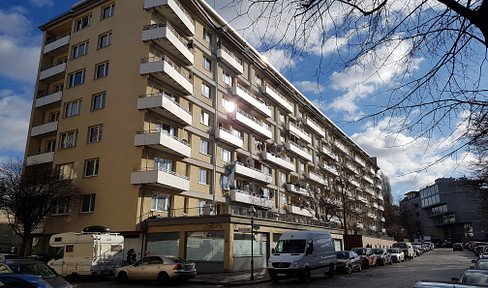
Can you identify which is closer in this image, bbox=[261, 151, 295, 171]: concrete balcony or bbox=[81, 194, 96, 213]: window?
bbox=[81, 194, 96, 213]: window

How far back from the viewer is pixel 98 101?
29.8 m

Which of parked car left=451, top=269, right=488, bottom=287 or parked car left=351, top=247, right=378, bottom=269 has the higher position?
parked car left=451, top=269, right=488, bottom=287

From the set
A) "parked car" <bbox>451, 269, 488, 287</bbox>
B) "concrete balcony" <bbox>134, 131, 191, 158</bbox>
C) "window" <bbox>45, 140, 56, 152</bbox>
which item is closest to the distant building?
"concrete balcony" <bbox>134, 131, 191, 158</bbox>

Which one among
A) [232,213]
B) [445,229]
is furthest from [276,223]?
[445,229]

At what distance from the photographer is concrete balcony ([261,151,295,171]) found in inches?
1530

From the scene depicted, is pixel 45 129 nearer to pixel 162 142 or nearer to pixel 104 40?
pixel 104 40

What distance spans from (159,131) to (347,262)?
15573 mm

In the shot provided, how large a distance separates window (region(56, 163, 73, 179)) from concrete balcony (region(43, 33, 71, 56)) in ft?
38.3

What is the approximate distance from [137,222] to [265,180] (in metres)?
15.8

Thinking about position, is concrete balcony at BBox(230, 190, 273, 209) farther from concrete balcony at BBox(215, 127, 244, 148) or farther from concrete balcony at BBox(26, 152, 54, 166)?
concrete balcony at BBox(26, 152, 54, 166)

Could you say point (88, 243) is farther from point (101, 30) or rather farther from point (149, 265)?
point (101, 30)

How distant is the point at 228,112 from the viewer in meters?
35.1

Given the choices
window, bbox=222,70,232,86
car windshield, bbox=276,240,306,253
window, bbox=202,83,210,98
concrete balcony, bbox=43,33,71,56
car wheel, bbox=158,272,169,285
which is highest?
concrete balcony, bbox=43,33,71,56

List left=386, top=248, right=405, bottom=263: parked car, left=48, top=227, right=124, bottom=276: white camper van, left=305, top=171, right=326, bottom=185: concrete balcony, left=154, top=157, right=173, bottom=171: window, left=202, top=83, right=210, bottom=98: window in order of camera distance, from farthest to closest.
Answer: left=305, top=171, right=326, bottom=185: concrete balcony
left=386, top=248, right=405, bottom=263: parked car
left=202, top=83, right=210, bottom=98: window
left=154, top=157, right=173, bottom=171: window
left=48, top=227, right=124, bottom=276: white camper van
